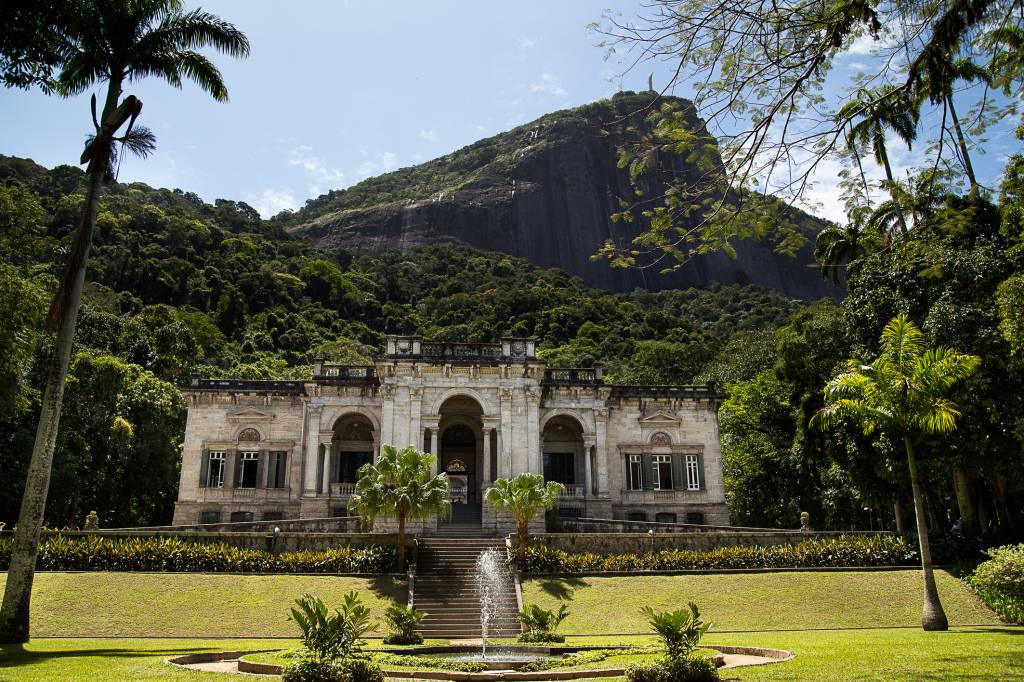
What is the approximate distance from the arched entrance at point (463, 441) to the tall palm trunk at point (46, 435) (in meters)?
20.0

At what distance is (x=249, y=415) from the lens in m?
37.0

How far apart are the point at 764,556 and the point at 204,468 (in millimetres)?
26085

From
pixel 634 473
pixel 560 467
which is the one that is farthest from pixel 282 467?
pixel 634 473

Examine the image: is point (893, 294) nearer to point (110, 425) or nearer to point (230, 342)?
point (110, 425)

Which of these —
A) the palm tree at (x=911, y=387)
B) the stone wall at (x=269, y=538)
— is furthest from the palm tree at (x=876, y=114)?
the stone wall at (x=269, y=538)

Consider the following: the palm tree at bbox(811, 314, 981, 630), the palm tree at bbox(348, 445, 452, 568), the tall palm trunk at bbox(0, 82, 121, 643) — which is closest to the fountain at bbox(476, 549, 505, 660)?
the palm tree at bbox(348, 445, 452, 568)

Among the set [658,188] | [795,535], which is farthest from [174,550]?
[658,188]

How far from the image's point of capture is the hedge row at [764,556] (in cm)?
2714

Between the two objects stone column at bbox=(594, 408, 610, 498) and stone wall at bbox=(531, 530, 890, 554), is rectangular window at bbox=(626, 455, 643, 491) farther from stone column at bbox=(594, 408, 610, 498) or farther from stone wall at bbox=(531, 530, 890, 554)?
stone wall at bbox=(531, 530, 890, 554)

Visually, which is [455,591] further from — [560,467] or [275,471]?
[275,471]

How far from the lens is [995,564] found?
2095cm

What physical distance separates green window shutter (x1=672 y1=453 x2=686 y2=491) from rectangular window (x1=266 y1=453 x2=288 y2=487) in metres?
19.6

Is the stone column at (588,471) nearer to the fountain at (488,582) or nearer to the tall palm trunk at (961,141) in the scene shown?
the fountain at (488,582)

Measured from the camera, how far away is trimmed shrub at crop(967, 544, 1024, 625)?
66.2 ft
